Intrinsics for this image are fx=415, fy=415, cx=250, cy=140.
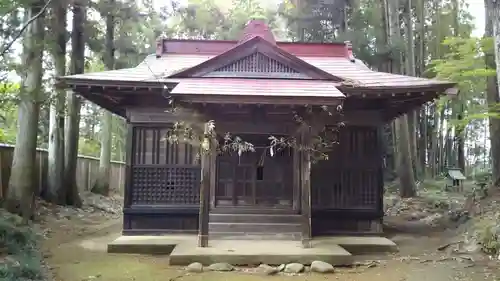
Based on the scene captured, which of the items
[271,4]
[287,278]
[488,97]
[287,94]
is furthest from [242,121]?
[271,4]

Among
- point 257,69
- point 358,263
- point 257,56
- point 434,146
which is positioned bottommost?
point 358,263

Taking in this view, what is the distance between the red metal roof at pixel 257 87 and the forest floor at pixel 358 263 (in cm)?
317

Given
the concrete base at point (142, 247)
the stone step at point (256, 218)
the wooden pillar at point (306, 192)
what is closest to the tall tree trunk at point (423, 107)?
the stone step at point (256, 218)

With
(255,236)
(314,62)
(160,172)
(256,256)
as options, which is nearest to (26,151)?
(160,172)

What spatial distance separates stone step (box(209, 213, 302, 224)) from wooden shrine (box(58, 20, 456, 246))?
2 centimetres

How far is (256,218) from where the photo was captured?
948 centimetres

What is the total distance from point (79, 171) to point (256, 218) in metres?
10.2

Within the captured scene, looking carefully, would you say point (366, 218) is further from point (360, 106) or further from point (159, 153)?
point (159, 153)

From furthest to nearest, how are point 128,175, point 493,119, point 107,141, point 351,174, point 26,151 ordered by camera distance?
1. point 107,141
2. point 493,119
3. point 26,151
4. point 351,174
5. point 128,175

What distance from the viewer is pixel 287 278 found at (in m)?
6.75

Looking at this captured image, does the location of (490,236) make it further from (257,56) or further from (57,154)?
(57,154)

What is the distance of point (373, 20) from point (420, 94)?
1301 cm

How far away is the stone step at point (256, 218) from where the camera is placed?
30.9 ft

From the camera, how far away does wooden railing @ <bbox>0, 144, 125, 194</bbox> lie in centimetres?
1101
